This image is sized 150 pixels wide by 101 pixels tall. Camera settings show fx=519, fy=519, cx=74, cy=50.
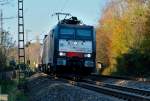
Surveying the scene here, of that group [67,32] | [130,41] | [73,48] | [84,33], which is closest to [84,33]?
[84,33]

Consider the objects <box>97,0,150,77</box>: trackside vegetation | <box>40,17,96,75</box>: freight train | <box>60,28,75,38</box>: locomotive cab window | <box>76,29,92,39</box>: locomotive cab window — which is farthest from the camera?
<box>97,0,150,77</box>: trackside vegetation

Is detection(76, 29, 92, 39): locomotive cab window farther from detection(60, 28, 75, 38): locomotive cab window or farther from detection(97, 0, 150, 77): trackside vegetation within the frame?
detection(97, 0, 150, 77): trackside vegetation

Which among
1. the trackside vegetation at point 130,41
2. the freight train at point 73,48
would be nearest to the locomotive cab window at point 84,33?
the freight train at point 73,48

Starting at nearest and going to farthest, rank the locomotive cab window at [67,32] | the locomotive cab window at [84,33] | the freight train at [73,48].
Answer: the freight train at [73,48], the locomotive cab window at [67,32], the locomotive cab window at [84,33]

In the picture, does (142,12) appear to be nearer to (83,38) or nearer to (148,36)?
(148,36)

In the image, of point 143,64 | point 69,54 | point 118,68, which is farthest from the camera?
point 118,68

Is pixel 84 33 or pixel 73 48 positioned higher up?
pixel 84 33

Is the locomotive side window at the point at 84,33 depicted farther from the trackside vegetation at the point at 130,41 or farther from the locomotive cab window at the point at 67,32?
the trackside vegetation at the point at 130,41

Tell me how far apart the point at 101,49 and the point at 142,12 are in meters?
22.9

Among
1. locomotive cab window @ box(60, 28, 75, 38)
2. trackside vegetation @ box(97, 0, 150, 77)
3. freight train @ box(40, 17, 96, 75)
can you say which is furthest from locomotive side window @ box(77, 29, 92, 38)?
trackside vegetation @ box(97, 0, 150, 77)

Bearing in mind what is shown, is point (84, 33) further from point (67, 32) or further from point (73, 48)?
point (73, 48)

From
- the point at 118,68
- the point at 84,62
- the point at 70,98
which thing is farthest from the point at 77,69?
the point at 118,68

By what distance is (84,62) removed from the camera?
32344mm

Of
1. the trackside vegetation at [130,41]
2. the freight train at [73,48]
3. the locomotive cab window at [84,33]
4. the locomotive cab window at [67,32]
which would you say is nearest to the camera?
the freight train at [73,48]
